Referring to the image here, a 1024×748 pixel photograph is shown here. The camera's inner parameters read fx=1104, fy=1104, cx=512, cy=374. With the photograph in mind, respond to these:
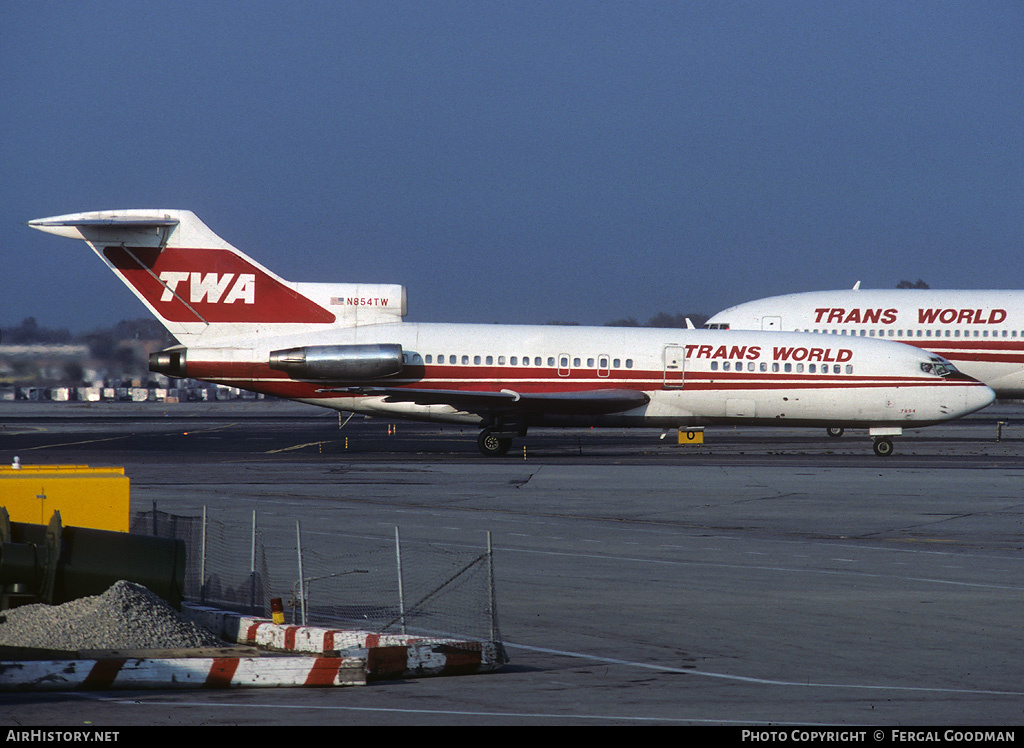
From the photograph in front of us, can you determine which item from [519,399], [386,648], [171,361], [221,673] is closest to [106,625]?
[221,673]

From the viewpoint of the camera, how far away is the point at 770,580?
14.3 m

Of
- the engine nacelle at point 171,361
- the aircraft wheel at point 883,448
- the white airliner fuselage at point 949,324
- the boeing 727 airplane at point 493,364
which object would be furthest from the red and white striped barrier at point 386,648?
the white airliner fuselage at point 949,324

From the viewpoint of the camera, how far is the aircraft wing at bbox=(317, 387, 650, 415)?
3369 cm

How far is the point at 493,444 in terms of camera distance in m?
34.8

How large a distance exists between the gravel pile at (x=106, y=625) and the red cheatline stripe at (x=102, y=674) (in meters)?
0.85

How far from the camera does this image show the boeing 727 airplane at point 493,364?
113ft

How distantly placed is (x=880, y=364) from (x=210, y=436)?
25985 millimetres

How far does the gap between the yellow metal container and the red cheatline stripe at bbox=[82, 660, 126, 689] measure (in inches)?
172

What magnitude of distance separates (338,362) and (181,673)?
24.9 m

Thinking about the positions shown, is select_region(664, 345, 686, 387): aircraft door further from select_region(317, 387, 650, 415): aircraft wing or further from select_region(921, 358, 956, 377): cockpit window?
select_region(921, 358, 956, 377): cockpit window

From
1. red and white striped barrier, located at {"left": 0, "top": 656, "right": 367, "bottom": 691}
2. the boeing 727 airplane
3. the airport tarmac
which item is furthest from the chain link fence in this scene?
the boeing 727 airplane

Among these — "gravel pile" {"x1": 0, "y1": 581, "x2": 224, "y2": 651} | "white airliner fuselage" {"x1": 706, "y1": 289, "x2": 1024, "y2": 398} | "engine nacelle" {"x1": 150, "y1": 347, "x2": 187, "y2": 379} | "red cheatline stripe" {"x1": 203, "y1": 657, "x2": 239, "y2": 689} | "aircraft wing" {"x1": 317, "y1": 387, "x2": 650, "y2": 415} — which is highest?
"white airliner fuselage" {"x1": 706, "y1": 289, "x2": 1024, "y2": 398}

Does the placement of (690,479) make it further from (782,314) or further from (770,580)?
(782,314)
